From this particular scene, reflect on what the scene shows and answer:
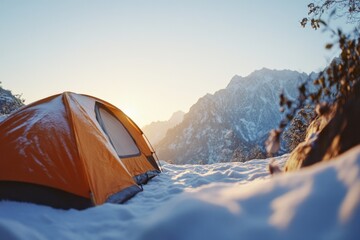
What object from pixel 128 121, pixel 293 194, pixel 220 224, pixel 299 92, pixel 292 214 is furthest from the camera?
pixel 128 121

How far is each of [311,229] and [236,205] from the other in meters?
0.54

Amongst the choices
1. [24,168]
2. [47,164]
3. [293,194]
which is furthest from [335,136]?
[24,168]

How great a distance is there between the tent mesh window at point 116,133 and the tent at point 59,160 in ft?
3.17

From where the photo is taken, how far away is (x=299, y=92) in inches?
108

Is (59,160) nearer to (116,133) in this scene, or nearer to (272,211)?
(116,133)

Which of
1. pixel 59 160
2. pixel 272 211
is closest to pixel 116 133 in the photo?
pixel 59 160

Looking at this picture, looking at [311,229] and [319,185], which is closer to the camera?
[311,229]

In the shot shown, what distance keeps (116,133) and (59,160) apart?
273cm

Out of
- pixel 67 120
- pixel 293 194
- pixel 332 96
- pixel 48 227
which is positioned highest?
pixel 67 120

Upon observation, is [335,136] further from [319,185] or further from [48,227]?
[48,227]

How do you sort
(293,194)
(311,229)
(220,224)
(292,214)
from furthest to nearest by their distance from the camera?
(220,224) < (293,194) < (292,214) < (311,229)

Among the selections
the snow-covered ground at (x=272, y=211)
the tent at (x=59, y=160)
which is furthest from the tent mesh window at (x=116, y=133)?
the snow-covered ground at (x=272, y=211)

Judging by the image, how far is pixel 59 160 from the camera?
4.34m

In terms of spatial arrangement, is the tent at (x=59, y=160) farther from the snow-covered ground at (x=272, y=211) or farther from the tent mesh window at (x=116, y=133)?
the snow-covered ground at (x=272, y=211)
